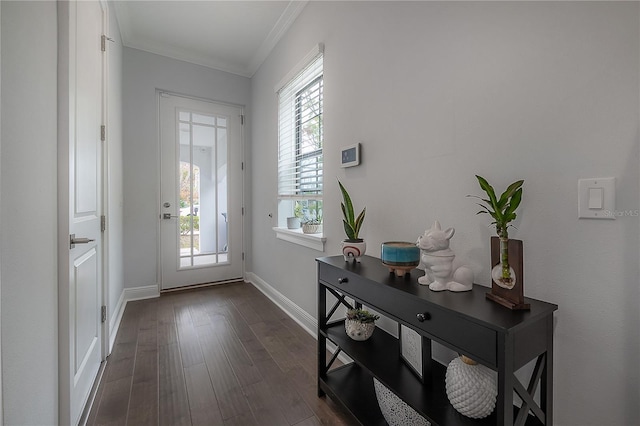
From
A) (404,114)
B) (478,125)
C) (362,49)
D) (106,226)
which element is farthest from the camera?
(106,226)

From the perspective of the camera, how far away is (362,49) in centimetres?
173

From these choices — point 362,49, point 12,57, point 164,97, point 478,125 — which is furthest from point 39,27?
point 164,97

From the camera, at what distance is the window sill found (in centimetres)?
215

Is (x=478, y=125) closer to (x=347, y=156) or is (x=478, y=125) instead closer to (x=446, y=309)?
(x=446, y=309)

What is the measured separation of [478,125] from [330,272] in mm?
961

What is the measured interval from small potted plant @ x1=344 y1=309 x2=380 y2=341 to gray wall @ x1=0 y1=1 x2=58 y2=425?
123 cm

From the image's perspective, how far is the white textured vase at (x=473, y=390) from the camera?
922 mm

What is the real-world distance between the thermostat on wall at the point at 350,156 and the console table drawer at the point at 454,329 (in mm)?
977

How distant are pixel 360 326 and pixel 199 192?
278 centimetres

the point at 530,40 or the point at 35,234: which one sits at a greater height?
the point at 530,40

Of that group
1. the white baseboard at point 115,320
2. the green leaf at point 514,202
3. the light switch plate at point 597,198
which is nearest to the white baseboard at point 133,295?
the white baseboard at point 115,320

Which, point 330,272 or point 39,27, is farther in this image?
point 330,272

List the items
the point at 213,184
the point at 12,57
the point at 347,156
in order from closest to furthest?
1. the point at 12,57
2. the point at 347,156
3. the point at 213,184

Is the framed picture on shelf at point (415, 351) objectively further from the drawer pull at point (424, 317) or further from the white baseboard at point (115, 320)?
the white baseboard at point (115, 320)
